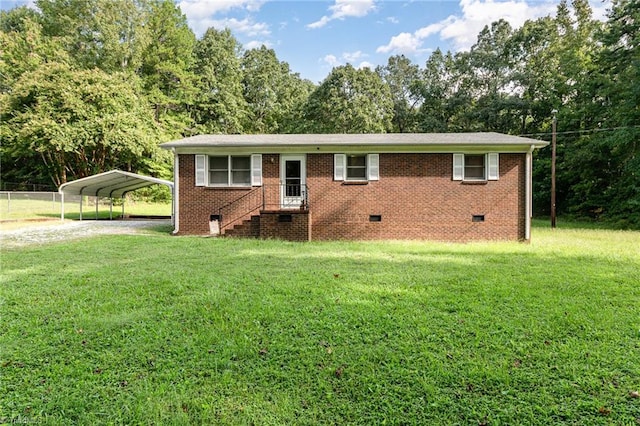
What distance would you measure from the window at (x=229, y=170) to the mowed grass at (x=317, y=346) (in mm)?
5792

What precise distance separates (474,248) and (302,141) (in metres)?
6.25

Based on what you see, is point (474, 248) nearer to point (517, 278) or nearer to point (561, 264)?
point (561, 264)

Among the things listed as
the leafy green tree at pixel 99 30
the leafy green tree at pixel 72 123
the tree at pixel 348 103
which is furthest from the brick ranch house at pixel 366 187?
the leafy green tree at pixel 99 30

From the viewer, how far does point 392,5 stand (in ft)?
40.9

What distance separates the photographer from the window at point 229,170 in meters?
11.6

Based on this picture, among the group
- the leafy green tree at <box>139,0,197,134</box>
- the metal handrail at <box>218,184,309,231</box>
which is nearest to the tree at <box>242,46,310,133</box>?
the leafy green tree at <box>139,0,197,134</box>

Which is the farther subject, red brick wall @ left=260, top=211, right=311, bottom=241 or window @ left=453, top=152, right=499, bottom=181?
window @ left=453, top=152, right=499, bottom=181

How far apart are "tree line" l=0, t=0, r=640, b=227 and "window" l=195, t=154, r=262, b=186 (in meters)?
14.0

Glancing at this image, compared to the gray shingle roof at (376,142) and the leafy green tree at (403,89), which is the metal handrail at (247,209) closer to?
the gray shingle roof at (376,142)

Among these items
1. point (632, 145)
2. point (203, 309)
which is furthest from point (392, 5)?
point (632, 145)

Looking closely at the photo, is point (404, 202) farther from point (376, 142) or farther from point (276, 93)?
point (276, 93)


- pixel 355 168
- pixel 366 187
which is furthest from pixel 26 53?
pixel 366 187

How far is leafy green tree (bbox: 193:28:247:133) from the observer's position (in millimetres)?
30156

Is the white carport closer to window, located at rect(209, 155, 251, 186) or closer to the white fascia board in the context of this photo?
window, located at rect(209, 155, 251, 186)
